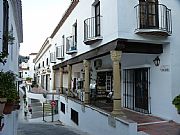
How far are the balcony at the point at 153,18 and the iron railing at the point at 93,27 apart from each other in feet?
8.29

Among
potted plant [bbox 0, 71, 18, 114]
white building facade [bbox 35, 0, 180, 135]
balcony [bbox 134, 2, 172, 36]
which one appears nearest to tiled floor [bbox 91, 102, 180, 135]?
white building facade [bbox 35, 0, 180, 135]

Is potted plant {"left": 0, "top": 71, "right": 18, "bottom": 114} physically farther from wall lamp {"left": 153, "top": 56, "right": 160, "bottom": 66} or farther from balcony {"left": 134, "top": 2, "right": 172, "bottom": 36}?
wall lamp {"left": 153, "top": 56, "right": 160, "bottom": 66}

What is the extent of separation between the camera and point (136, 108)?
44.6ft

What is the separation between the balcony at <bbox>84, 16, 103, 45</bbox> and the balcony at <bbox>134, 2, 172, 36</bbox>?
7.43 ft

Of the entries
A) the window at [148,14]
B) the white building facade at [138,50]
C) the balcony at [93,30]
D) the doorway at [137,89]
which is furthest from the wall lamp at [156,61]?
the balcony at [93,30]

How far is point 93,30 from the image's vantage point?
44.1ft

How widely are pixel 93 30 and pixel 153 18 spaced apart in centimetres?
332

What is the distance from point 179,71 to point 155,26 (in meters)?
2.12

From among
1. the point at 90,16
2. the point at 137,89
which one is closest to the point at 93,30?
the point at 90,16

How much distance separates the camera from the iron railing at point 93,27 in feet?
43.0

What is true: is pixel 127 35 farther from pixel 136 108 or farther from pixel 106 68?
pixel 106 68

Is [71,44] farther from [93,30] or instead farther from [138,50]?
[138,50]

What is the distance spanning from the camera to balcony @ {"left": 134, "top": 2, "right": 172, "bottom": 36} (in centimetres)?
1067

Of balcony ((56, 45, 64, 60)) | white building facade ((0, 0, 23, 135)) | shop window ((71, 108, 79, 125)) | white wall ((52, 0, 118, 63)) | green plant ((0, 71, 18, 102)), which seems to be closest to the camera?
green plant ((0, 71, 18, 102))
